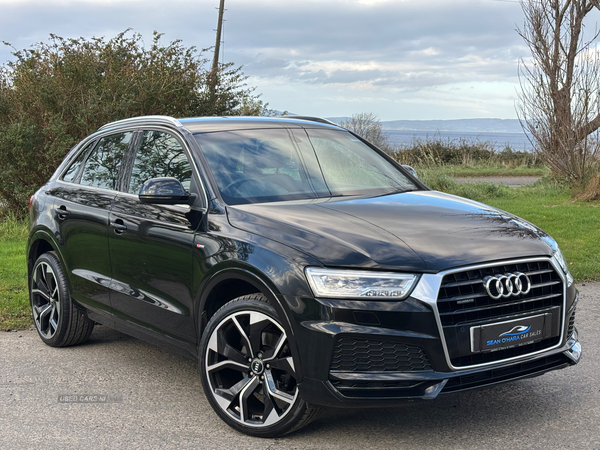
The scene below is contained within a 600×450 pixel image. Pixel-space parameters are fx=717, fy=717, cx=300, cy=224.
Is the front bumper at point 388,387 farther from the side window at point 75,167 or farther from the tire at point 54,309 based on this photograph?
the side window at point 75,167

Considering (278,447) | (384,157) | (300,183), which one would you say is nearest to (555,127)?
(384,157)

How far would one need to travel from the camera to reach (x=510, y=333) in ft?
11.8

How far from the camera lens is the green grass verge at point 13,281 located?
6688 mm

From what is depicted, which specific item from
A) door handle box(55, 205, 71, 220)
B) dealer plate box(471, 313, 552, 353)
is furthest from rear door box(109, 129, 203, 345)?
dealer plate box(471, 313, 552, 353)

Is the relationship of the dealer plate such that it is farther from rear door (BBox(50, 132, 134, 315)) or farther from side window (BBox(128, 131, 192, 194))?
rear door (BBox(50, 132, 134, 315))

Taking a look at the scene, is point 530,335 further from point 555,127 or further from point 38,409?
point 555,127

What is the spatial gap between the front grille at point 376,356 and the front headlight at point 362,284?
215mm

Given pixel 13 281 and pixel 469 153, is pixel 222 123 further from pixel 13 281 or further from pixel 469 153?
pixel 469 153

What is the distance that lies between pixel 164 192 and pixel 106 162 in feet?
4.83

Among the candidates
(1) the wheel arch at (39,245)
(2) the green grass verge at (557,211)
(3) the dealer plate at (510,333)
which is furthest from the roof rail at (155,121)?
(2) the green grass verge at (557,211)

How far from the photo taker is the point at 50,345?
5844 millimetres

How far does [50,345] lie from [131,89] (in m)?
9.36

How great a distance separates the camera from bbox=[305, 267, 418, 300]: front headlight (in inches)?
135

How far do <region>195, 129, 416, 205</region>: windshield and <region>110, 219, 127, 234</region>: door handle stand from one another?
0.78 m
